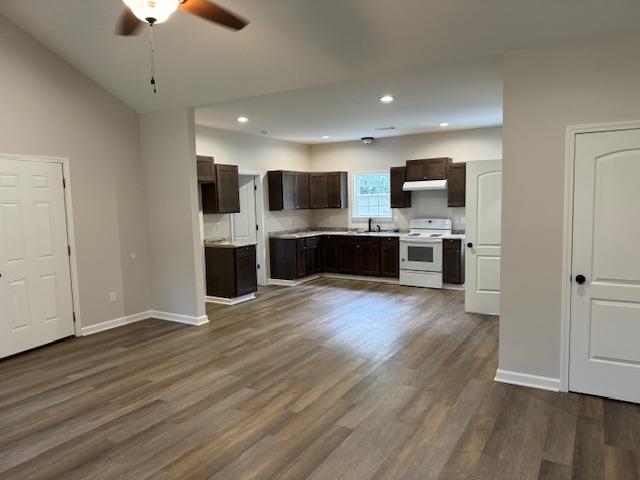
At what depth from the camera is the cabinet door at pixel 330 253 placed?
854 cm

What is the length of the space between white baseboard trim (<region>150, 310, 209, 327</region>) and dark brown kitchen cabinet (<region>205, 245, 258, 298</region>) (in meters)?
0.92

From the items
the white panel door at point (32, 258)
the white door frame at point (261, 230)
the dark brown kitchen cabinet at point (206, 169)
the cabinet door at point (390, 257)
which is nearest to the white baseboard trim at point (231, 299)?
the white door frame at point (261, 230)

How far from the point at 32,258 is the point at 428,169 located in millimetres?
6052

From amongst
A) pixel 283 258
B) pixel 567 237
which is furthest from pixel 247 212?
pixel 567 237

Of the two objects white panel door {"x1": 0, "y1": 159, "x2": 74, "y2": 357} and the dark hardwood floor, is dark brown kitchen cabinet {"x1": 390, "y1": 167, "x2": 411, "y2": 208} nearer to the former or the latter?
the dark hardwood floor

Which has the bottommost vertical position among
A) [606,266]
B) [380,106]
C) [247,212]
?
[606,266]

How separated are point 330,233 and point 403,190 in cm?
167

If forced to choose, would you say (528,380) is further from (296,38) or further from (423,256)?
(423,256)

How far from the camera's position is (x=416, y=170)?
309 inches

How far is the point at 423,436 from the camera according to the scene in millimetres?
2875

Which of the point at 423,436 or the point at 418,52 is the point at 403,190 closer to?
the point at 418,52

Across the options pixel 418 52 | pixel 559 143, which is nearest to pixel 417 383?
pixel 559 143

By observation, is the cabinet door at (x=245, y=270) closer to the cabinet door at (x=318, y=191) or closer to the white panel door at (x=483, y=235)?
the cabinet door at (x=318, y=191)

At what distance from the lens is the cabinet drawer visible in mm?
6562
